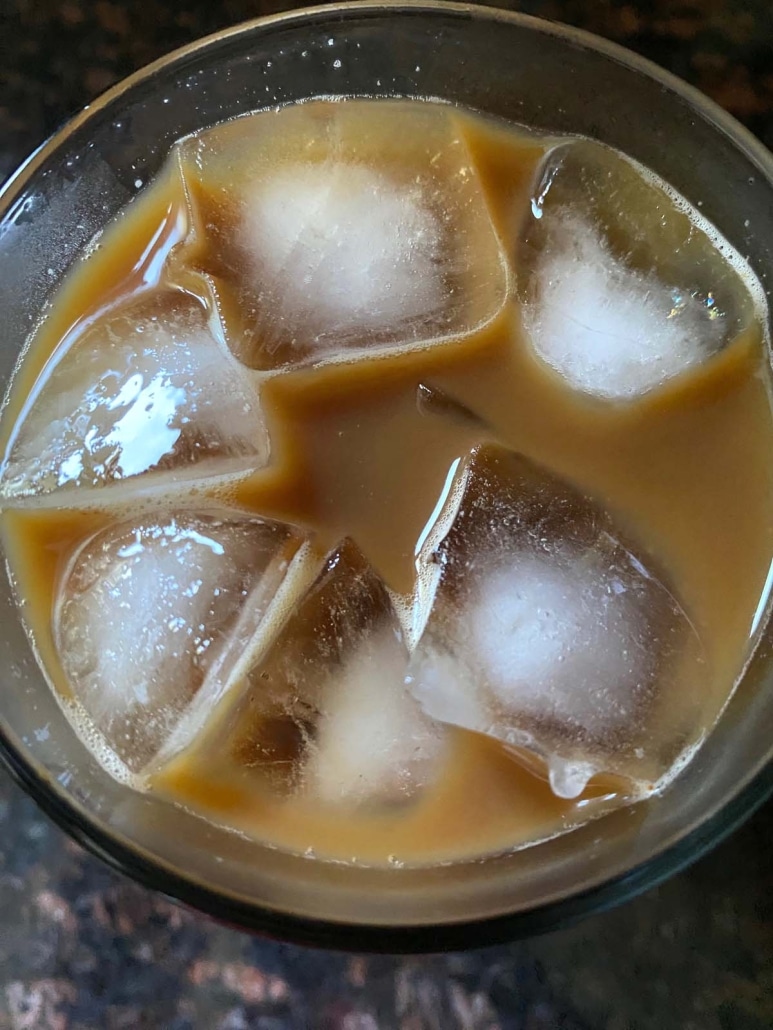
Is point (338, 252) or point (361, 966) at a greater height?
point (338, 252)

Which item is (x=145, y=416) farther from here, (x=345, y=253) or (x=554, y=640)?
(x=554, y=640)

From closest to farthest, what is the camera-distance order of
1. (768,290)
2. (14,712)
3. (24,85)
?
(14,712) → (768,290) → (24,85)

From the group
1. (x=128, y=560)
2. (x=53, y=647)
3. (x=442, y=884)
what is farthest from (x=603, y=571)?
(x=53, y=647)

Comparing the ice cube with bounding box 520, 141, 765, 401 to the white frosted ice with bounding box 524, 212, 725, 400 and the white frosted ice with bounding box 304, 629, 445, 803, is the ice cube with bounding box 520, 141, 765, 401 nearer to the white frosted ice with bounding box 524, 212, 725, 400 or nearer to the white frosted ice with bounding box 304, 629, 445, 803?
the white frosted ice with bounding box 524, 212, 725, 400

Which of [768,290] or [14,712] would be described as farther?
[768,290]

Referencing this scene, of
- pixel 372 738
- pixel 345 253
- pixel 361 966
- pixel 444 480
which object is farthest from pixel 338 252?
pixel 361 966

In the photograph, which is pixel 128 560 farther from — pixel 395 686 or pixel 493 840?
pixel 493 840

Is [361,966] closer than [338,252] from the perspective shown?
No
